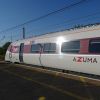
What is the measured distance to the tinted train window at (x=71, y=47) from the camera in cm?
1584

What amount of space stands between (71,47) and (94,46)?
7.76ft

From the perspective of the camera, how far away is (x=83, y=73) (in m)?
15.7

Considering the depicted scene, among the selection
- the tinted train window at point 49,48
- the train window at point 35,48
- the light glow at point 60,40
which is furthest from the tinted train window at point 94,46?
the train window at point 35,48

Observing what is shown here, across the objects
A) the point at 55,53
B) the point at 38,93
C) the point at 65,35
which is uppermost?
the point at 65,35

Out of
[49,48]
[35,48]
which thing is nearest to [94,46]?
[49,48]

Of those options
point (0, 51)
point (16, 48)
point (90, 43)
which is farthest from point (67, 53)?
point (0, 51)

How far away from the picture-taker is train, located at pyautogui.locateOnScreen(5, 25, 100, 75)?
1423 centimetres

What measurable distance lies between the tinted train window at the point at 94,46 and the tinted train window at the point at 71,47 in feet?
4.25

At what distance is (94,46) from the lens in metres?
14.3

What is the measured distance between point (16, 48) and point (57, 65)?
1128cm

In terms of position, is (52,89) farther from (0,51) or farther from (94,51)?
(0,51)

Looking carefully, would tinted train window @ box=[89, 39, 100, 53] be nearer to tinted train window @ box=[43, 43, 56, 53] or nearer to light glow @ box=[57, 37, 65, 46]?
light glow @ box=[57, 37, 65, 46]

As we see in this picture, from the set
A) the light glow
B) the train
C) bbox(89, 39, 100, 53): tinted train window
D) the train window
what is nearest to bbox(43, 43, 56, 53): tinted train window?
the train

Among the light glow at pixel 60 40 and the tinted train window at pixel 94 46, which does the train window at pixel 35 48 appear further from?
the tinted train window at pixel 94 46
